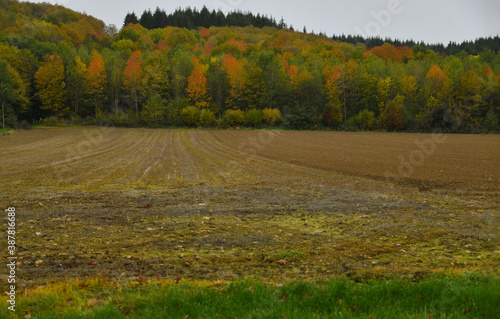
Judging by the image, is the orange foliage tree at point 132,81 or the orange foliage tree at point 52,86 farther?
the orange foliage tree at point 132,81

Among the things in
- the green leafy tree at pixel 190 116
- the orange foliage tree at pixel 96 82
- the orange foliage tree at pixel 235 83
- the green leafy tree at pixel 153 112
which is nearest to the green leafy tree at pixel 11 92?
the orange foliage tree at pixel 96 82

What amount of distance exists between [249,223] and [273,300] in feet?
17.5

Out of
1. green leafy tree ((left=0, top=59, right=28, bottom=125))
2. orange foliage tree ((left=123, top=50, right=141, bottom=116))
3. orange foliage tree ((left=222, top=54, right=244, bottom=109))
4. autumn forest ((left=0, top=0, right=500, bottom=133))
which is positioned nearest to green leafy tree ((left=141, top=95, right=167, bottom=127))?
autumn forest ((left=0, top=0, right=500, bottom=133))

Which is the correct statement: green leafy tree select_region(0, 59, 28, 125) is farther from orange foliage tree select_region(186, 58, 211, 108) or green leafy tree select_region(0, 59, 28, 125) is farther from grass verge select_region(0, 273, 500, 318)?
grass verge select_region(0, 273, 500, 318)

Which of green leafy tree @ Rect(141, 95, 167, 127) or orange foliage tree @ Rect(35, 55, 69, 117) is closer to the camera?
green leafy tree @ Rect(141, 95, 167, 127)

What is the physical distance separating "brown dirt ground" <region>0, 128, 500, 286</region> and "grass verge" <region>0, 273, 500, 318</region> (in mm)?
720

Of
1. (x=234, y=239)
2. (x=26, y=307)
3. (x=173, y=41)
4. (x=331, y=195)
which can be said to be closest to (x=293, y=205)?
(x=331, y=195)

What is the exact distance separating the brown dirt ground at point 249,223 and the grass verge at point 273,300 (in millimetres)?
720

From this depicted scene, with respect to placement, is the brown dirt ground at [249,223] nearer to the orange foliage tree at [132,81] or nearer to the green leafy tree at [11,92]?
the green leafy tree at [11,92]

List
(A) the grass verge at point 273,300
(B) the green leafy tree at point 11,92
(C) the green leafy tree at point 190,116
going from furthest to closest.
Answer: (C) the green leafy tree at point 190,116 → (B) the green leafy tree at point 11,92 → (A) the grass verge at point 273,300

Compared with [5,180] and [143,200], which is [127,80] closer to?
[5,180]

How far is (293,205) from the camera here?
13.0 meters

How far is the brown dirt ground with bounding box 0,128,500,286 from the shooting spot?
7.20 metres

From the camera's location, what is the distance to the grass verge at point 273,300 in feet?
15.9
